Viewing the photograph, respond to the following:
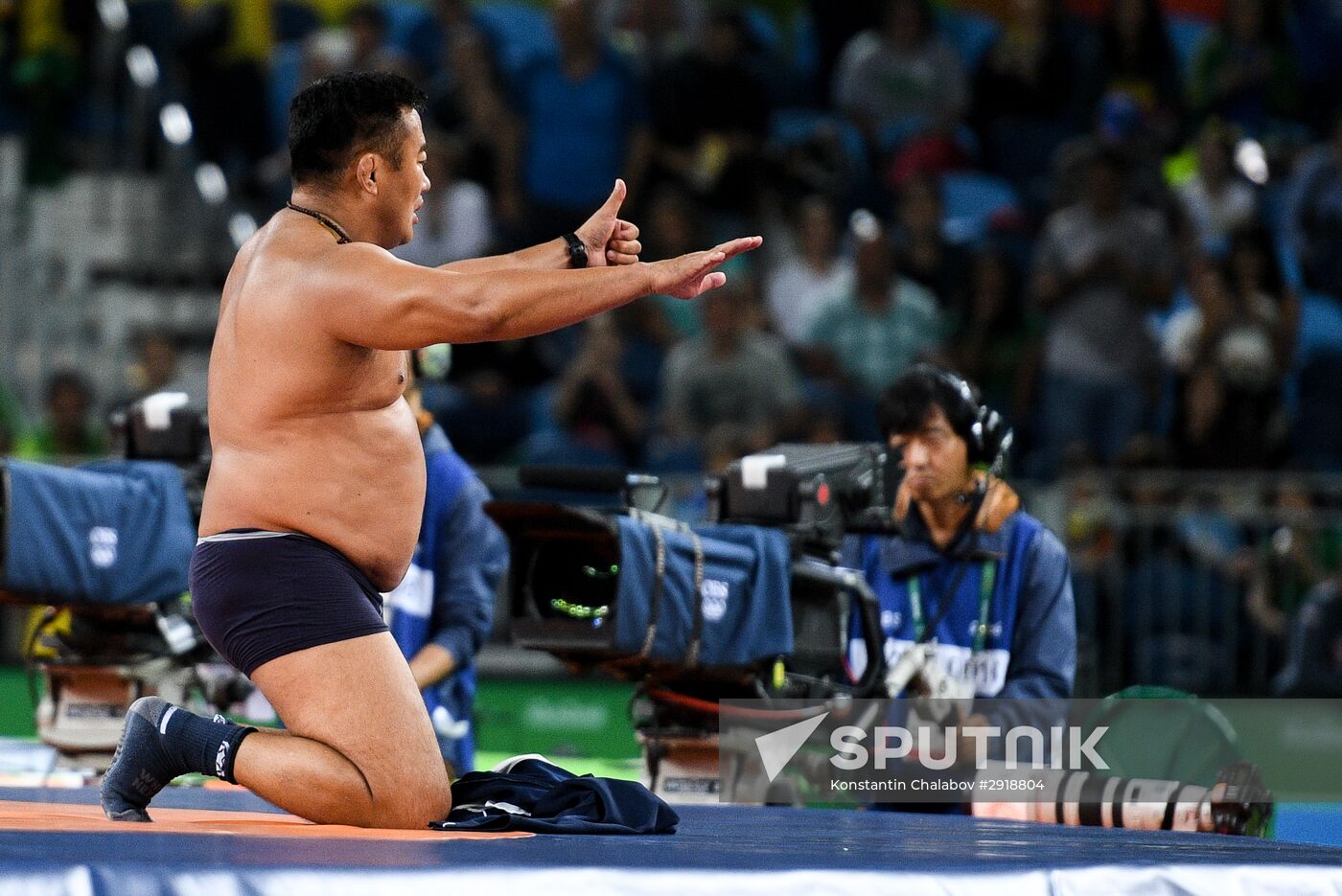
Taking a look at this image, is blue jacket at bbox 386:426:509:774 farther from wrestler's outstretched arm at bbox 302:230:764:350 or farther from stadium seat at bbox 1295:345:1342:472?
stadium seat at bbox 1295:345:1342:472

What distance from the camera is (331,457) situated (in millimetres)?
3941

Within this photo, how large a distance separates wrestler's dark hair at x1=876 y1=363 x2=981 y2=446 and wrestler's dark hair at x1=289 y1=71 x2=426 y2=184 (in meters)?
1.84

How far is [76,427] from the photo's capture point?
985 cm

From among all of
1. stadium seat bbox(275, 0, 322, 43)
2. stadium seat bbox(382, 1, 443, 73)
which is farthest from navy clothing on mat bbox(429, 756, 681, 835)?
stadium seat bbox(275, 0, 322, 43)

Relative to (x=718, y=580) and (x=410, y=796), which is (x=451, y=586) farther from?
(x=410, y=796)

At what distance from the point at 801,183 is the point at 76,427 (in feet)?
13.4

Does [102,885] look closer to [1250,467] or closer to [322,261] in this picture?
[322,261]

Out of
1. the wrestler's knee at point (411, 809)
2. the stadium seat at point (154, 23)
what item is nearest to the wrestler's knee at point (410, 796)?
the wrestler's knee at point (411, 809)

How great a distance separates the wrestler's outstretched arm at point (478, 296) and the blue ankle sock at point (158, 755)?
0.82 m

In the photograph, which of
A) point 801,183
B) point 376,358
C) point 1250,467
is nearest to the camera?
point 376,358

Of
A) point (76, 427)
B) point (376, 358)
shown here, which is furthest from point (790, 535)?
point (76, 427)

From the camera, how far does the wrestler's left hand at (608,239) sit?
416cm

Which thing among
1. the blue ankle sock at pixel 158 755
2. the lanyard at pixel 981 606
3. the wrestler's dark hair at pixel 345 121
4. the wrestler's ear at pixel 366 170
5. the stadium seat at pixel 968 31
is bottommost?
the blue ankle sock at pixel 158 755

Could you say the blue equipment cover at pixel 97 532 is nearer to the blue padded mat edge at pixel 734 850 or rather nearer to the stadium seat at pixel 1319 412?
the blue padded mat edge at pixel 734 850
